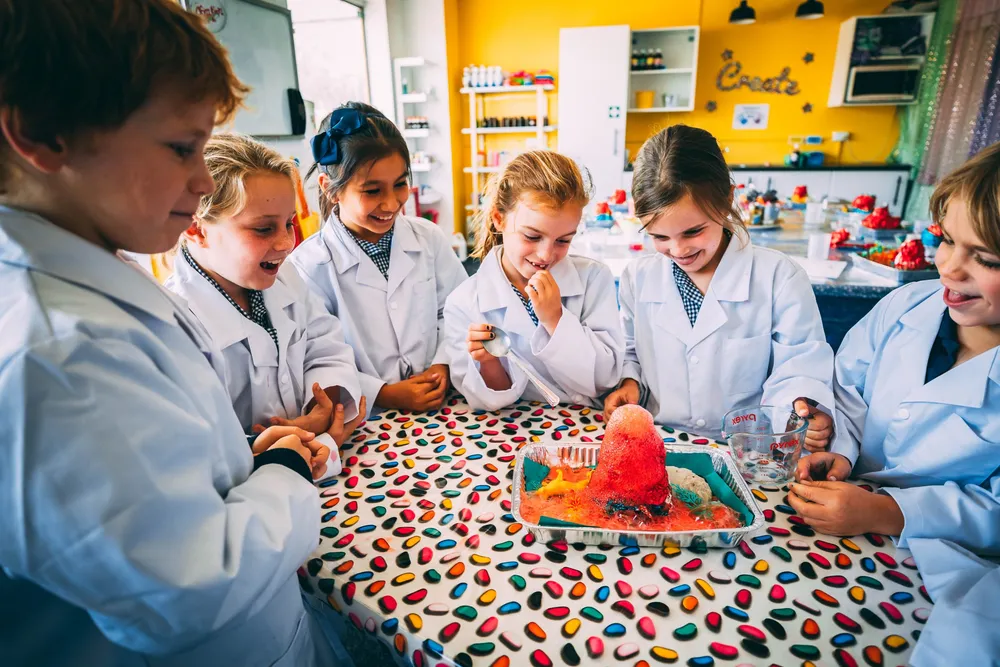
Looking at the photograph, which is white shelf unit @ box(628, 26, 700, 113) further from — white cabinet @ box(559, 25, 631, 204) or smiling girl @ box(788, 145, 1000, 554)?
smiling girl @ box(788, 145, 1000, 554)

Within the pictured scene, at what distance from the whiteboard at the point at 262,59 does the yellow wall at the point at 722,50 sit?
3.04 metres

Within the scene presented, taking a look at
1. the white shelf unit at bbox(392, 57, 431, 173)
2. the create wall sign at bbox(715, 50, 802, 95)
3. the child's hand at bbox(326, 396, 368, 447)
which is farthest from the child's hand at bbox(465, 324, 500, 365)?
the create wall sign at bbox(715, 50, 802, 95)

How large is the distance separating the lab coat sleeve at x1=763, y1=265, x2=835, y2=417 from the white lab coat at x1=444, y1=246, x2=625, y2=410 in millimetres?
379

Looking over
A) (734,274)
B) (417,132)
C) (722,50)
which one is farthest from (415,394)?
(722,50)

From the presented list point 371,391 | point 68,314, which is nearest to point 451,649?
point 68,314

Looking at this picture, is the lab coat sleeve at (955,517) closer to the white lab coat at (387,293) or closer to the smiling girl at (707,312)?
the smiling girl at (707,312)

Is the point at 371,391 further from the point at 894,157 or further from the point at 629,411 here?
the point at 894,157

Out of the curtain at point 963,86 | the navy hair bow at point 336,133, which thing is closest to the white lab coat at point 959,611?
the navy hair bow at point 336,133

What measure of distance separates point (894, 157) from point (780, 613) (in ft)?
23.2

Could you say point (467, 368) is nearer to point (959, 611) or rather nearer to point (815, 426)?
point (815, 426)

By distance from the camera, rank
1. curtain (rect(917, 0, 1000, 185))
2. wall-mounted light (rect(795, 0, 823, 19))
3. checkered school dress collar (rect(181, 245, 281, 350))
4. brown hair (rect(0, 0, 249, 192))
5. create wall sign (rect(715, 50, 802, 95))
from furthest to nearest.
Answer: create wall sign (rect(715, 50, 802, 95)) < wall-mounted light (rect(795, 0, 823, 19)) < curtain (rect(917, 0, 1000, 185)) < checkered school dress collar (rect(181, 245, 281, 350)) < brown hair (rect(0, 0, 249, 192))

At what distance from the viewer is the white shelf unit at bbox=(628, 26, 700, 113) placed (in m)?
5.77

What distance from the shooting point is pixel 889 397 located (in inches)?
42.8

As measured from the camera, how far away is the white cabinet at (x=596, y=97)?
5.71 metres
